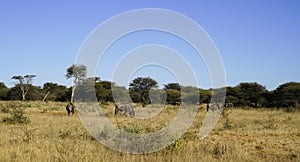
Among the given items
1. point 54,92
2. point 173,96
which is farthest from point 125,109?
point 54,92

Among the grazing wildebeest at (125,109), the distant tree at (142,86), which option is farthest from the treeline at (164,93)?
the grazing wildebeest at (125,109)

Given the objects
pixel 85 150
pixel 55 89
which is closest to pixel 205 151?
pixel 85 150

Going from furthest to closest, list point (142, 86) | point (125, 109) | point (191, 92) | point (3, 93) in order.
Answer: point (3, 93) < point (142, 86) < point (191, 92) < point (125, 109)

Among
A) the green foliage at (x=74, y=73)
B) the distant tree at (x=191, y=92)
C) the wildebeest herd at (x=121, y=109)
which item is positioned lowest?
the wildebeest herd at (x=121, y=109)

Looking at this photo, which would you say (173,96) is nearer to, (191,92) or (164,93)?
(164,93)

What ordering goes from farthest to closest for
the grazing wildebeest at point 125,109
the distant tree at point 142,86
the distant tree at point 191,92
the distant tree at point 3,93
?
the distant tree at point 3,93, the distant tree at point 142,86, the distant tree at point 191,92, the grazing wildebeest at point 125,109

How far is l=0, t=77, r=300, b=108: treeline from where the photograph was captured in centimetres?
4460

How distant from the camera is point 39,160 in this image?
24.2ft

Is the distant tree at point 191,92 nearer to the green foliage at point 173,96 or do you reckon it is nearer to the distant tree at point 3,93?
the green foliage at point 173,96

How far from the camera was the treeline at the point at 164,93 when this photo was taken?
4460cm

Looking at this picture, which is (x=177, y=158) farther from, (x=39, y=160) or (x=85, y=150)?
(x=39, y=160)

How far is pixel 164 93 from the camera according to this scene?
42438 mm

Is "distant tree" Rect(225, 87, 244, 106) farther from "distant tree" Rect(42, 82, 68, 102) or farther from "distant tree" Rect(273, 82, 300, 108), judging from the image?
"distant tree" Rect(42, 82, 68, 102)

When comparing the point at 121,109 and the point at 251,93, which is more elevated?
the point at 251,93
